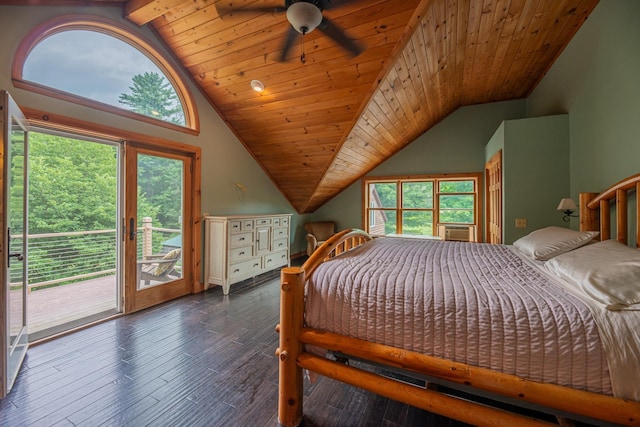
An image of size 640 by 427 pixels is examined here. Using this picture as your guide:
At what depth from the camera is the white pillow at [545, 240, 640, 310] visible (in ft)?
3.43

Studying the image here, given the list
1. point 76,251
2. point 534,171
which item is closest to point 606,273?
point 534,171

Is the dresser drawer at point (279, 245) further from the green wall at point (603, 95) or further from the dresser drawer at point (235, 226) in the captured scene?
the green wall at point (603, 95)

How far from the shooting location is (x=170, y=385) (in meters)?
1.74

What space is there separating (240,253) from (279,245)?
3.31 ft

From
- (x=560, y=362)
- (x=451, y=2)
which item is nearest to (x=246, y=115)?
(x=451, y=2)

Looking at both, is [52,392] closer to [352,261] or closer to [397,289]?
[352,261]

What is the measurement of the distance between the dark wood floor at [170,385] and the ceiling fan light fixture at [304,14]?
265 centimetres

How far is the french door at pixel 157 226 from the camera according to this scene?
2844 mm

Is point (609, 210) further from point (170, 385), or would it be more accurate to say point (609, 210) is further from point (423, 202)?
point (170, 385)

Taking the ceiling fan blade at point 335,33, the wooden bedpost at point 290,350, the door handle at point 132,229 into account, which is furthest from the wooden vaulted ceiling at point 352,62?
the wooden bedpost at point 290,350

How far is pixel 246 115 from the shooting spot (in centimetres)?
374

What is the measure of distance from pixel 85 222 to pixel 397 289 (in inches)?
143

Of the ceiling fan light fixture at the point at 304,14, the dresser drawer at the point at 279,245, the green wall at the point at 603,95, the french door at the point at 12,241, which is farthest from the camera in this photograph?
the dresser drawer at the point at 279,245

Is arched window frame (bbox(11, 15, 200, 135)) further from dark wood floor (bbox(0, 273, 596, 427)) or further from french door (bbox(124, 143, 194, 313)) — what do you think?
dark wood floor (bbox(0, 273, 596, 427))
